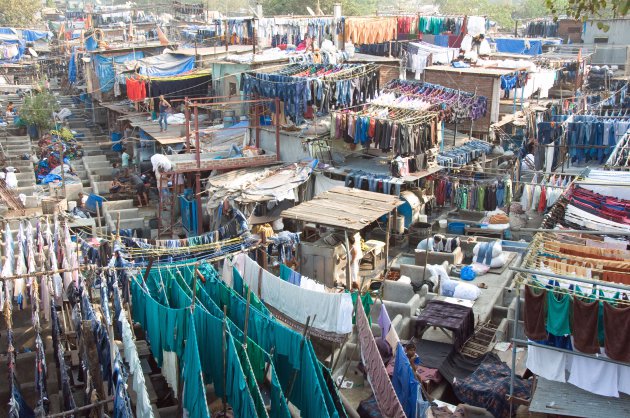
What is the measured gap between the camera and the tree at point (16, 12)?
67.7 meters

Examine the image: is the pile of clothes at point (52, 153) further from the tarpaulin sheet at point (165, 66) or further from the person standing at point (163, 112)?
the tarpaulin sheet at point (165, 66)

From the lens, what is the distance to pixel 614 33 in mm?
42469

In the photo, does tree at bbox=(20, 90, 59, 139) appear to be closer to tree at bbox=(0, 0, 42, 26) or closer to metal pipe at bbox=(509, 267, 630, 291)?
tree at bbox=(0, 0, 42, 26)

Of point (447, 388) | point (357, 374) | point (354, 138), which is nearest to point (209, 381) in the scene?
point (357, 374)

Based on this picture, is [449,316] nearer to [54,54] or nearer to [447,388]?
[447,388]

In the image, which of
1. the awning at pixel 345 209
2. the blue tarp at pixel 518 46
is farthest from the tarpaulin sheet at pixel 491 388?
the blue tarp at pixel 518 46

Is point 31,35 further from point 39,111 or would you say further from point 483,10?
point 483,10

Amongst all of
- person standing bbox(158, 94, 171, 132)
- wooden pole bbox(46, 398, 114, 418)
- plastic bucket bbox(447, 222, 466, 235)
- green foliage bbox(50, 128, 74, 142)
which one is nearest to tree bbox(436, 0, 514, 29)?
green foliage bbox(50, 128, 74, 142)

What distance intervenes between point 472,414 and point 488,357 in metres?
1.67

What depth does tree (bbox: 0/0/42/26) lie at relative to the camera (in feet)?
222

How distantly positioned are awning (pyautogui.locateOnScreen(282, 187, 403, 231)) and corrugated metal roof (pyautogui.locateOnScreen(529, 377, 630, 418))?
7.01 m

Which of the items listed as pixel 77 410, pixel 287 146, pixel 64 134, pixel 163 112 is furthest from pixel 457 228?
pixel 64 134

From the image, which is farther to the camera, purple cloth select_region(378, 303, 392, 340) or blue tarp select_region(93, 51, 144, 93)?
blue tarp select_region(93, 51, 144, 93)

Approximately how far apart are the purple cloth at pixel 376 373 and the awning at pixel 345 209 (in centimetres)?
435
